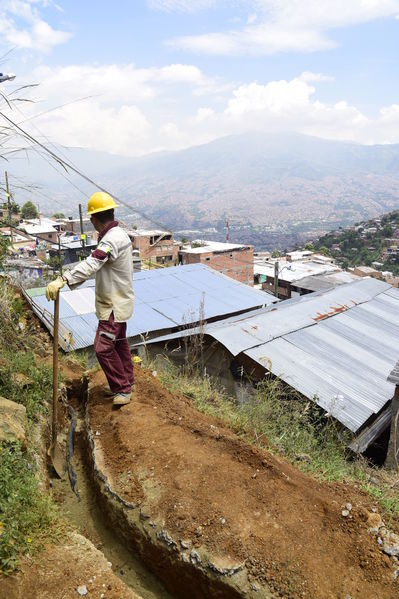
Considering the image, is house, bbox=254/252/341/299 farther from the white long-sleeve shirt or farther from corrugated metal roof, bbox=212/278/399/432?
the white long-sleeve shirt

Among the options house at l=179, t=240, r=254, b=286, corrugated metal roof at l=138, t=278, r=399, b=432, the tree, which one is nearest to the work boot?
corrugated metal roof at l=138, t=278, r=399, b=432

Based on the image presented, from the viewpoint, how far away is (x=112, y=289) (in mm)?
→ 3713

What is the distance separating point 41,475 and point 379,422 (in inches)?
222

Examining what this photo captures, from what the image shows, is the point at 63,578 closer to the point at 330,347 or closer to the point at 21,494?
the point at 21,494

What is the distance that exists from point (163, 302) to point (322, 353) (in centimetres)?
508

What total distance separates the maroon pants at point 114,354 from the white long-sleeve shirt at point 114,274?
10 centimetres

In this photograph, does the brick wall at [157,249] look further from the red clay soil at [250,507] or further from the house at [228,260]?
the red clay soil at [250,507]

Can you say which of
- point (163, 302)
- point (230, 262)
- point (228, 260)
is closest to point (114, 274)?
point (163, 302)

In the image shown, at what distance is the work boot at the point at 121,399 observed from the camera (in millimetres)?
3871

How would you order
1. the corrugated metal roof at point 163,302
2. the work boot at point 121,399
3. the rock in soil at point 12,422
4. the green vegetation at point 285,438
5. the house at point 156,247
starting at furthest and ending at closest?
1. the house at point 156,247
2. the corrugated metal roof at point 163,302
3. the work boot at point 121,399
4. the green vegetation at point 285,438
5. the rock in soil at point 12,422

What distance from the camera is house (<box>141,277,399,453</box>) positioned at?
6.32 metres

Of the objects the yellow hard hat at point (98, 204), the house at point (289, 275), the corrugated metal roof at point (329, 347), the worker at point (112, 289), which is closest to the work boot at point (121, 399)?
the worker at point (112, 289)

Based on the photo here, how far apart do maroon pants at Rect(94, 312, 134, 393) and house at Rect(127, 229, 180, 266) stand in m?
33.4

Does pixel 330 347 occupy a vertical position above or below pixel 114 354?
below
